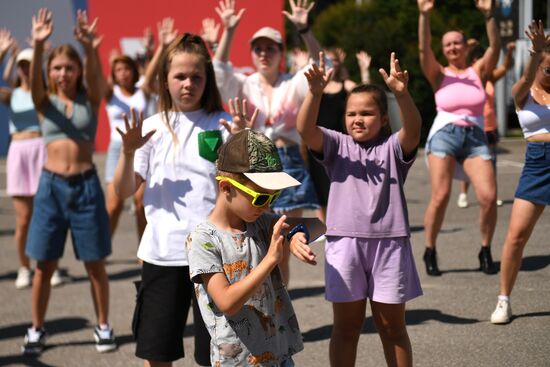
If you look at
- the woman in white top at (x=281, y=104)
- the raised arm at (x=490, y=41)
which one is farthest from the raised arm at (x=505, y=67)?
the woman in white top at (x=281, y=104)

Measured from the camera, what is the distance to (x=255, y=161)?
2914 millimetres

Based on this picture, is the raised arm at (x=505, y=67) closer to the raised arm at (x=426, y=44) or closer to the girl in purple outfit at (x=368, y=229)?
the raised arm at (x=426, y=44)

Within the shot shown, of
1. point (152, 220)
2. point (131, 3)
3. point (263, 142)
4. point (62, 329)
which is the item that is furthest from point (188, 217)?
point (131, 3)

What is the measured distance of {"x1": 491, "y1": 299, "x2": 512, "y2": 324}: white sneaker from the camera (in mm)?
5188

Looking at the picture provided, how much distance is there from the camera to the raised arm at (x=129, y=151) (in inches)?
148

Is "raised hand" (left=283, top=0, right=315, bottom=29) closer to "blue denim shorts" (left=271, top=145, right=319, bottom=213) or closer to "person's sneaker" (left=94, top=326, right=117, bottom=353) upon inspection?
"blue denim shorts" (left=271, top=145, right=319, bottom=213)

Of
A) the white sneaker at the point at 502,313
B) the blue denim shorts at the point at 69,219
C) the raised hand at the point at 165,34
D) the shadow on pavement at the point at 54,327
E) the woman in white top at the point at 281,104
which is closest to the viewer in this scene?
the white sneaker at the point at 502,313

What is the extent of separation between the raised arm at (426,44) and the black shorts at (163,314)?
281 centimetres

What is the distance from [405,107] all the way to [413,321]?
2.26m

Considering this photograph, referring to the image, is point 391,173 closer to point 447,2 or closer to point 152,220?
point 152,220

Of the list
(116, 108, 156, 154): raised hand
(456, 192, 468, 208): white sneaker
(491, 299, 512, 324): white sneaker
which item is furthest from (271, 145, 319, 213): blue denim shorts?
(456, 192, 468, 208): white sneaker

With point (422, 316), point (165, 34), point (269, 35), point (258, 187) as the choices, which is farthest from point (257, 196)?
point (165, 34)

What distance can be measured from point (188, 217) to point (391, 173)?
1.00m

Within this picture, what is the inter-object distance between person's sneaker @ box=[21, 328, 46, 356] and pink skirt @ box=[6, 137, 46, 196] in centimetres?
225
